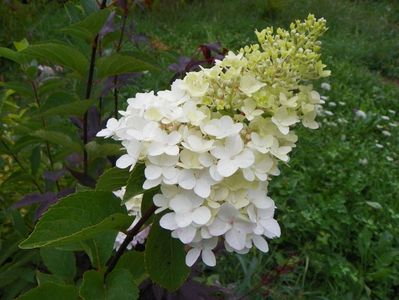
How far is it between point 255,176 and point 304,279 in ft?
4.78

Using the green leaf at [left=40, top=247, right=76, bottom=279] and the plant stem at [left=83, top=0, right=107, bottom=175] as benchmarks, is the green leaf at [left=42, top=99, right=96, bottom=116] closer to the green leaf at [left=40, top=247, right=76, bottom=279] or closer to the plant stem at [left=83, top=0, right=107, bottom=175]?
the plant stem at [left=83, top=0, right=107, bottom=175]

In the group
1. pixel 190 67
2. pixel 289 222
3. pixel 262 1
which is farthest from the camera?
pixel 262 1

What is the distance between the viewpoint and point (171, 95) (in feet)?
2.51

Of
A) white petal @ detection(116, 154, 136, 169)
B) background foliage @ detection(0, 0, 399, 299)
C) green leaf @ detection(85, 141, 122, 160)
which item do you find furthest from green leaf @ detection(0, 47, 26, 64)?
white petal @ detection(116, 154, 136, 169)

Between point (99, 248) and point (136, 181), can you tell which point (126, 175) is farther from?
point (99, 248)

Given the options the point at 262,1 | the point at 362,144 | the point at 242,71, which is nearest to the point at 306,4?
the point at 262,1

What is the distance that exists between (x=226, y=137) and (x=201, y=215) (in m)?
0.11

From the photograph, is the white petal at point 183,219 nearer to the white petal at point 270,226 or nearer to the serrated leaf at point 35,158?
the white petal at point 270,226

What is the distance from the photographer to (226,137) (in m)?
0.68

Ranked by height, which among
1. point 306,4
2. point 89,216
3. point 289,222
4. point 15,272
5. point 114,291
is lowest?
point 306,4

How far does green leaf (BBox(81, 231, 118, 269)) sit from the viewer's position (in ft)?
2.95

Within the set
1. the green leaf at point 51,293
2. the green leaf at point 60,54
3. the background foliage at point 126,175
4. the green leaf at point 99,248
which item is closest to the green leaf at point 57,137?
the background foliage at point 126,175

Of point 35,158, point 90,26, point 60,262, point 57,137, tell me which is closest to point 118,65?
point 90,26

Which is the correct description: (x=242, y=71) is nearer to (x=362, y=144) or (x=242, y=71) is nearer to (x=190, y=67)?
(x=190, y=67)
